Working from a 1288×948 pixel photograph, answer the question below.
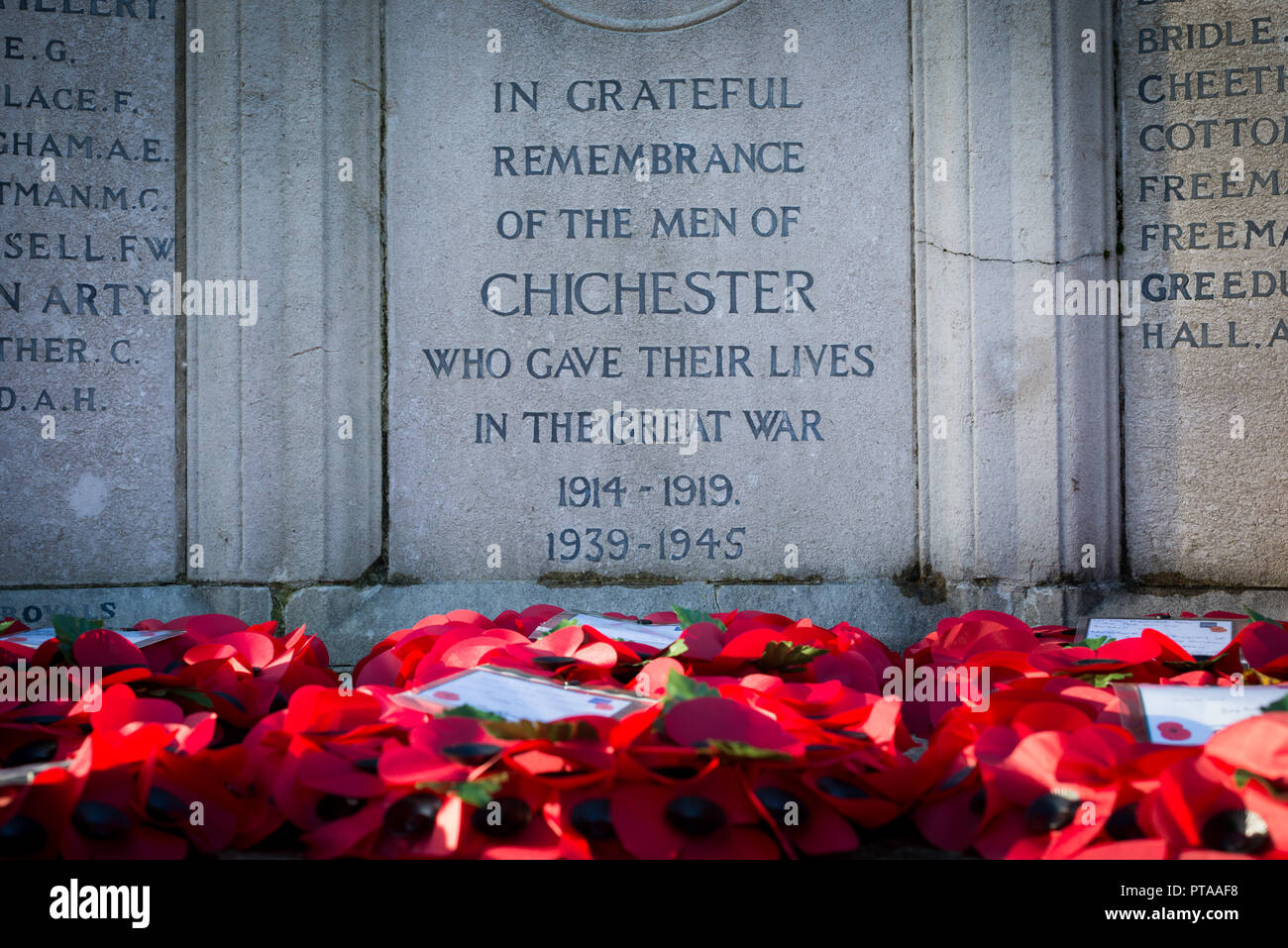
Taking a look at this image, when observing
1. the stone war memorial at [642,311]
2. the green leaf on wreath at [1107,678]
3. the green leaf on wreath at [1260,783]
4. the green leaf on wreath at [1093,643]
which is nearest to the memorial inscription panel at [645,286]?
the stone war memorial at [642,311]

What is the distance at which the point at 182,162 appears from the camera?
130 inches

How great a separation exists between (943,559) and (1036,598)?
12.4 inches

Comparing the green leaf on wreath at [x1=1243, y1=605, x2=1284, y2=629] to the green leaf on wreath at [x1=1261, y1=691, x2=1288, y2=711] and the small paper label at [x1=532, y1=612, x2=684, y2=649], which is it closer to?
the green leaf on wreath at [x1=1261, y1=691, x2=1288, y2=711]

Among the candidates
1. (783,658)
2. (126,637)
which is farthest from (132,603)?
(783,658)

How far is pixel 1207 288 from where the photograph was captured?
3178 mm

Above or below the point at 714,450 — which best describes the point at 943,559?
below

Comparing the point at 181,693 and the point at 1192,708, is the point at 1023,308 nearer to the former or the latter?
the point at 1192,708

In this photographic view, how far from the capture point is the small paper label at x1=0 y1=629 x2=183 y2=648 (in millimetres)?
2332

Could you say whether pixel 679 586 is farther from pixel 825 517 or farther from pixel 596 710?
pixel 596 710

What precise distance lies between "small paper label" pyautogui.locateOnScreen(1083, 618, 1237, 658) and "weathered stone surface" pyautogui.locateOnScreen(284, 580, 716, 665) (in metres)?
1.19

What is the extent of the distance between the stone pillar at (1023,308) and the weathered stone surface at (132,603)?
7.59ft

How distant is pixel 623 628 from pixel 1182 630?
4.81 ft
